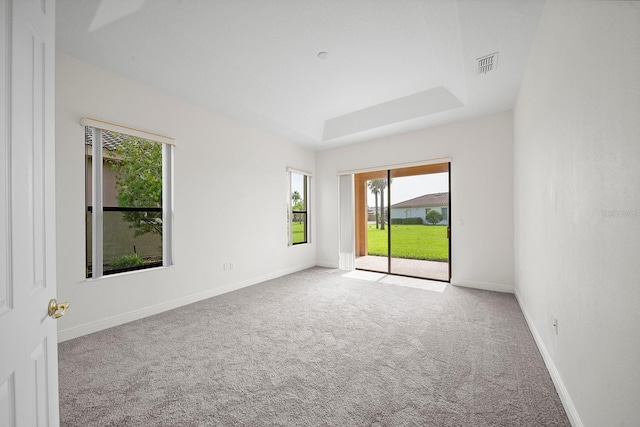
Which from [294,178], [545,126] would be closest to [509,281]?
[545,126]

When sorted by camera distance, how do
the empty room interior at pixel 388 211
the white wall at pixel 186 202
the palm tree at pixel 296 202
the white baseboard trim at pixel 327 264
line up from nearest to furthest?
the empty room interior at pixel 388 211 < the white wall at pixel 186 202 < the palm tree at pixel 296 202 < the white baseboard trim at pixel 327 264

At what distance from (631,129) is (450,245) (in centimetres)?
369

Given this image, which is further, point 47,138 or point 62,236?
point 62,236

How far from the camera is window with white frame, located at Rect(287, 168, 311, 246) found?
5422mm

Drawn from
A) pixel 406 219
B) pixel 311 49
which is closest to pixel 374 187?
pixel 406 219

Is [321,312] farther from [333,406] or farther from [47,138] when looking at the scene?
[47,138]

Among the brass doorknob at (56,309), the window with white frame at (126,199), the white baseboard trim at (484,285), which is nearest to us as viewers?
the brass doorknob at (56,309)

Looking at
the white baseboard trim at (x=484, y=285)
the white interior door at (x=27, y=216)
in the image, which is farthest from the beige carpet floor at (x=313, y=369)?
the white interior door at (x=27, y=216)

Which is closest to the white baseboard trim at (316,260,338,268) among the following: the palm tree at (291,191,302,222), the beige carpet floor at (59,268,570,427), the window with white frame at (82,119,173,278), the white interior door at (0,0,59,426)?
the palm tree at (291,191,302,222)

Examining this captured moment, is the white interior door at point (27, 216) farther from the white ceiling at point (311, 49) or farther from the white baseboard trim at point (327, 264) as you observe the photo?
the white baseboard trim at point (327, 264)

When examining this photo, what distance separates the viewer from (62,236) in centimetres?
249

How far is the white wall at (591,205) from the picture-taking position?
3.24 feet

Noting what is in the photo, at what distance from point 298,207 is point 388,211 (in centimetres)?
197

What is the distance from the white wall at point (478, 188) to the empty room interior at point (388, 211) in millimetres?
31
